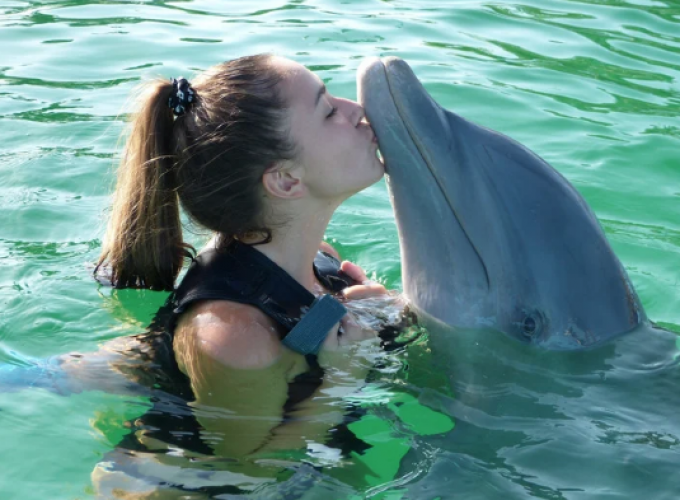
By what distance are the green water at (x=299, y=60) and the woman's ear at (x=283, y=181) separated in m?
1.28

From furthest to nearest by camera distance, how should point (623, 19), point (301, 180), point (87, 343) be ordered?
1. point (623, 19)
2. point (87, 343)
3. point (301, 180)

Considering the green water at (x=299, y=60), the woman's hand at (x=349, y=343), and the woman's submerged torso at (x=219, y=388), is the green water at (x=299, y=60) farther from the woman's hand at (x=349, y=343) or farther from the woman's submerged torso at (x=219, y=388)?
the woman's hand at (x=349, y=343)

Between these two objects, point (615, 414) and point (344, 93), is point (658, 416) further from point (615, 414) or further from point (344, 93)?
point (344, 93)

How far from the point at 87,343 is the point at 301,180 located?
69.8 inches

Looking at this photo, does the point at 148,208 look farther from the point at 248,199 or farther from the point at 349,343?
the point at 349,343

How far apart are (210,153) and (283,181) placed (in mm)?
378

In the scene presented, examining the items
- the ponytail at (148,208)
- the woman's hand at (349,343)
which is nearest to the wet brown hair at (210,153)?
the ponytail at (148,208)

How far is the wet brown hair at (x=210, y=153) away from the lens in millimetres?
5000

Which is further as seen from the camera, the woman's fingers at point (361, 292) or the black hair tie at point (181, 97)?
the woman's fingers at point (361, 292)

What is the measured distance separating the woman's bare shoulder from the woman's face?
0.76m

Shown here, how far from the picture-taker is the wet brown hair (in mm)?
5000

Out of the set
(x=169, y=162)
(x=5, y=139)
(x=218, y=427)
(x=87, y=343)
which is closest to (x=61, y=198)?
(x=5, y=139)

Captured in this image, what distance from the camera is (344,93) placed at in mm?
9758

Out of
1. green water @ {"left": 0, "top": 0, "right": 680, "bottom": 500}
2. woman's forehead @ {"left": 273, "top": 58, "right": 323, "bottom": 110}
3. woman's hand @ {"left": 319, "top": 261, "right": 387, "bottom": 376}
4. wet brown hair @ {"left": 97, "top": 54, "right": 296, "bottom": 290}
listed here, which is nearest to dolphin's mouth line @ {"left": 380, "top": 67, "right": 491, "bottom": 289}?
woman's forehead @ {"left": 273, "top": 58, "right": 323, "bottom": 110}
